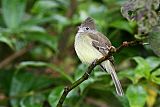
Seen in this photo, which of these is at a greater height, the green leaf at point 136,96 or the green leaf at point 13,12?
the green leaf at point 13,12

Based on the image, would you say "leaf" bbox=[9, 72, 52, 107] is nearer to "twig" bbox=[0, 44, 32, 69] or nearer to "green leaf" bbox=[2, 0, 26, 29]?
"twig" bbox=[0, 44, 32, 69]

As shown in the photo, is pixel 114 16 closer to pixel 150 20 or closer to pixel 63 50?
pixel 63 50

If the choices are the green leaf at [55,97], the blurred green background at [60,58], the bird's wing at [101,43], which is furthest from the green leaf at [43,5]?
the bird's wing at [101,43]

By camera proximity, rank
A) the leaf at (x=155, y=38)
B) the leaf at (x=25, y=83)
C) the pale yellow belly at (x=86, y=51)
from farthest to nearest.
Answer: the leaf at (x=25, y=83) → the pale yellow belly at (x=86, y=51) → the leaf at (x=155, y=38)

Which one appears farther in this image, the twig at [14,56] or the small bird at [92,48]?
the twig at [14,56]

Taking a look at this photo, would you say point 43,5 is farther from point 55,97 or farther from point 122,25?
point 55,97

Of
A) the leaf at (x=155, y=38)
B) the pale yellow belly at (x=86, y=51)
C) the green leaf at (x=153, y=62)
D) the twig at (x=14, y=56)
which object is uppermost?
the leaf at (x=155, y=38)

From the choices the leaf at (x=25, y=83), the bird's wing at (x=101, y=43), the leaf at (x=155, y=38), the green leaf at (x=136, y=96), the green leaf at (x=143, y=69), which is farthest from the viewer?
the leaf at (x=25, y=83)

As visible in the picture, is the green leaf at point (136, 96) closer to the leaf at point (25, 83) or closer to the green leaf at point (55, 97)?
the green leaf at point (55, 97)
